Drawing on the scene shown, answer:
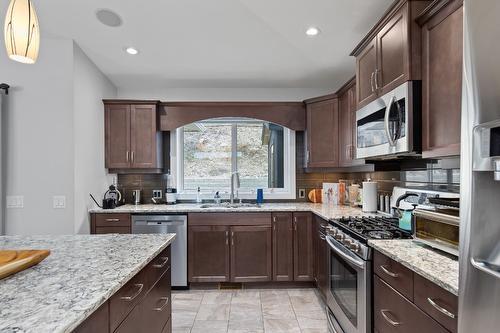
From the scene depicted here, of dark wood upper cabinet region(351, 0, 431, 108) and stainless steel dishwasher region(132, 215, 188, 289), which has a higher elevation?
dark wood upper cabinet region(351, 0, 431, 108)

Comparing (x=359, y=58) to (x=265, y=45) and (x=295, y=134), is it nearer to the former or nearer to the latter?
(x=265, y=45)

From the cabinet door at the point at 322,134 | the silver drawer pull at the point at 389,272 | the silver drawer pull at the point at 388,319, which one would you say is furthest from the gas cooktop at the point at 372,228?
the cabinet door at the point at 322,134

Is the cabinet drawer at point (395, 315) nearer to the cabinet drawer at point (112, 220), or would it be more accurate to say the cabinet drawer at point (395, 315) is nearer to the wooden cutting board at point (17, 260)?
the wooden cutting board at point (17, 260)

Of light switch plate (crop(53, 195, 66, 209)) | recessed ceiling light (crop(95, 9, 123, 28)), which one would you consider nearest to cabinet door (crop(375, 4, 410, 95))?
recessed ceiling light (crop(95, 9, 123, 28))

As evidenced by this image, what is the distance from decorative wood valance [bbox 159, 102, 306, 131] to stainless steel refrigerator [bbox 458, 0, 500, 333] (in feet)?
9.77

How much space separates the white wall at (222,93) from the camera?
4043mm

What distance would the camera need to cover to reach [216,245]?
3.38 meters

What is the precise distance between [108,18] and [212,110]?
57.5 inches

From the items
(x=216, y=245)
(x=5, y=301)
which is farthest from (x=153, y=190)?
(x=5, y=301)

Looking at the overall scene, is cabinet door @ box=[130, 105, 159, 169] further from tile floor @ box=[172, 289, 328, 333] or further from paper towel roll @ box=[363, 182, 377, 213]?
paper towel roll @ box=[363, 182, 377, 213]


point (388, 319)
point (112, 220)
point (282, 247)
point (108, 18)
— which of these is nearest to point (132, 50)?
point (108, 18)

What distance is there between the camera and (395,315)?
1.56m

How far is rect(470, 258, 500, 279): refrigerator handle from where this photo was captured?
0.78 m

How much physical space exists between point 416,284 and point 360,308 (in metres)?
0.64
